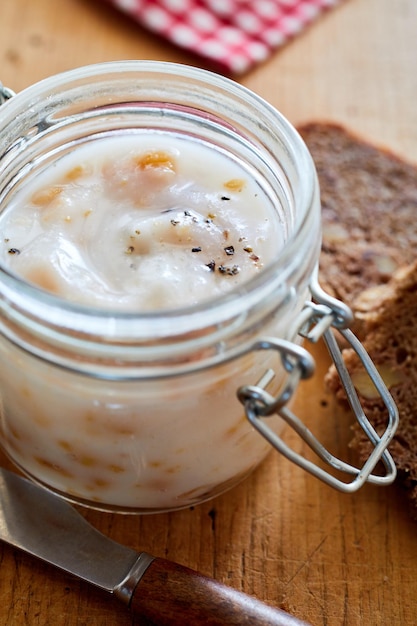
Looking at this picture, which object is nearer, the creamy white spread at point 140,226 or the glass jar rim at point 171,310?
the glass jar rim at point 171,310

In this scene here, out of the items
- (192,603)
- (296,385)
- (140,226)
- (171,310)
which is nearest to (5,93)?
(140,226)

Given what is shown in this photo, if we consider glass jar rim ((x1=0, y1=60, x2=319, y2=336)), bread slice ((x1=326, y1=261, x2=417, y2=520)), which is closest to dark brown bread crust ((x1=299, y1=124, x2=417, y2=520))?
bread slice ((x1=326, y1=261, x2=417, y2=520))

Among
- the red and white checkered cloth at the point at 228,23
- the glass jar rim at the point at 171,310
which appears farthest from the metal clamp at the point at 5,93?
the red and white checkered cloth at the point at 228,23

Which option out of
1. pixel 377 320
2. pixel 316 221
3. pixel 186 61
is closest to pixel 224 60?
pixel 186 61

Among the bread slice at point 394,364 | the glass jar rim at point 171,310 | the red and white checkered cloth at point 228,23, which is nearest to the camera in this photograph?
the glass jar rim at point 171,310

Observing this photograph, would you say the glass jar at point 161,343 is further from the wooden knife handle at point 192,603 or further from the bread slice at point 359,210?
the bread slice at point 359,210

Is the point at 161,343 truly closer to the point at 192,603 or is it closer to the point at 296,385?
the point at 296,385

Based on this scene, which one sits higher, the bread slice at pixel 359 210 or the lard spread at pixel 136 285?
the lard spread at pixel 136 285
